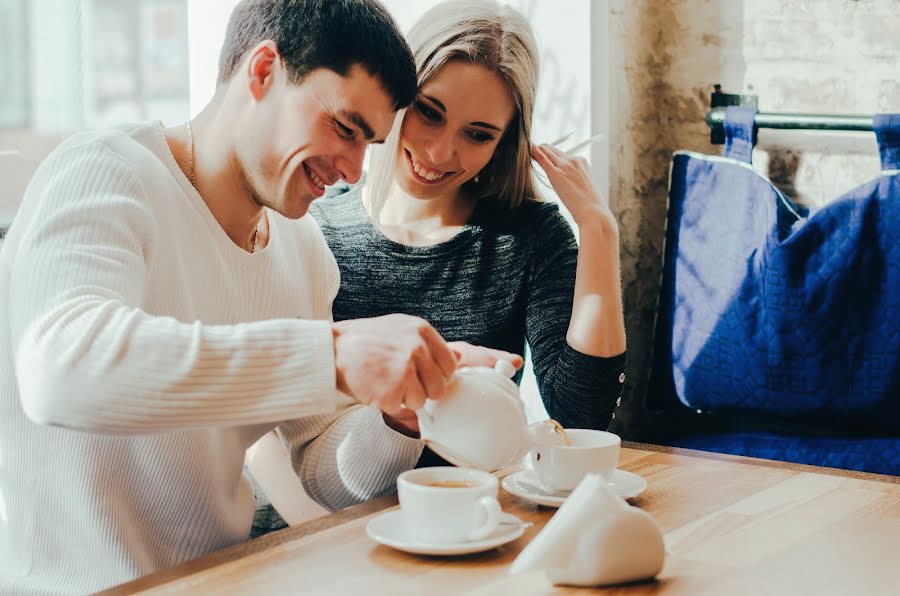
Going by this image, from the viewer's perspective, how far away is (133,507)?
1270 millimetres

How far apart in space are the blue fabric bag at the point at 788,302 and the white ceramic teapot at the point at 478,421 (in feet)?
3.89

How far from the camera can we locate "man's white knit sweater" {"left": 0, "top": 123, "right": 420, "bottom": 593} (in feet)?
3.29

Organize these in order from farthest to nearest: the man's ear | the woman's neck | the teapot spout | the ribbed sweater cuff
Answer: the woman's neck
the ribbed sweater cuff
the man's ear
the teapot spout

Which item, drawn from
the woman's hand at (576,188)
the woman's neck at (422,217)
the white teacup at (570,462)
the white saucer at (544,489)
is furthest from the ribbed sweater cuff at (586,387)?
the white teacup at (570,462)

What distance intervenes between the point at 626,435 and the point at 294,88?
159 cm

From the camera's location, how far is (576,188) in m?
1.90

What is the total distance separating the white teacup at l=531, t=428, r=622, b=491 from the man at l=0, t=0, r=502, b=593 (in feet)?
0.72

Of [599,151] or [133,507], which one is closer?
[133,507]

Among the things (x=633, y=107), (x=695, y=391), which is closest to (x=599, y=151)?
(x=633, y=107)

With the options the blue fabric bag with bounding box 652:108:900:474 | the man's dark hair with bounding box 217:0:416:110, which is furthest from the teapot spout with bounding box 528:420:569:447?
the blue fabric bag with bounding box 652:108:900:474

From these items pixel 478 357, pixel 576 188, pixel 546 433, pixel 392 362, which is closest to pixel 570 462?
pixel 546 433

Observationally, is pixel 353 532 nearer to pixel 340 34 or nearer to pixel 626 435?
pixel 340 34

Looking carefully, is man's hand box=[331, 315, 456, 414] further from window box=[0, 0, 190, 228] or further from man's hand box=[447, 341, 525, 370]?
window box=[0, 0, 190, 228]

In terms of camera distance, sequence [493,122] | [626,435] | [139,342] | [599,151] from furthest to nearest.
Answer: [626,435]
[599,151]
[493,122]
[139,342]
